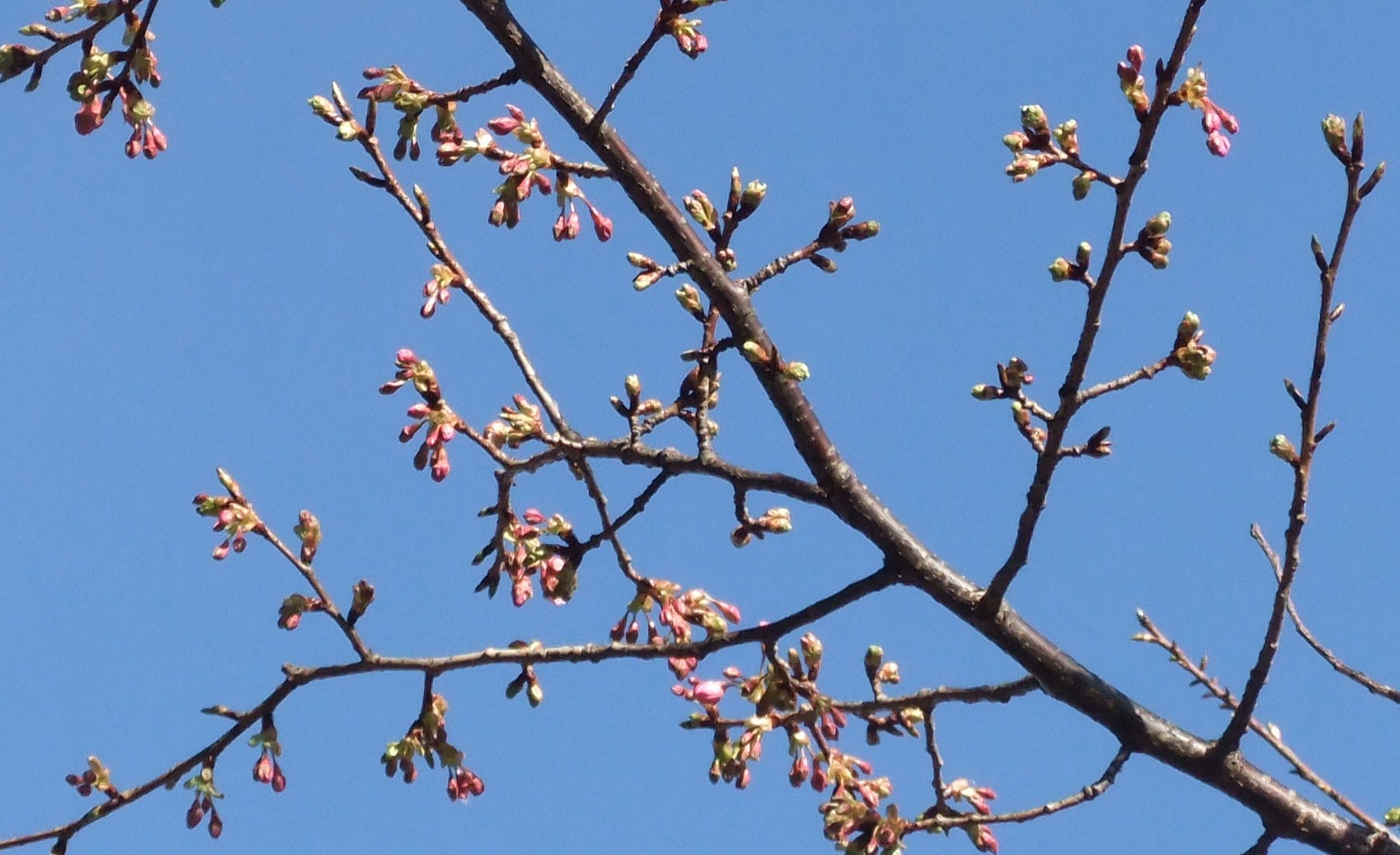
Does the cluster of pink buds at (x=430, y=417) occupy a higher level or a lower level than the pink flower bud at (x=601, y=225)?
lower

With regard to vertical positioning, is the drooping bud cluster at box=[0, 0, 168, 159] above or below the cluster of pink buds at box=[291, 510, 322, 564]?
above

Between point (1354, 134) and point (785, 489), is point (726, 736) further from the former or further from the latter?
point (1354, 134)

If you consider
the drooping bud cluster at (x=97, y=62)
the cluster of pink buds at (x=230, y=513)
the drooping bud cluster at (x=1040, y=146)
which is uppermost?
the drooping bud cluster at (x=97, y=62)

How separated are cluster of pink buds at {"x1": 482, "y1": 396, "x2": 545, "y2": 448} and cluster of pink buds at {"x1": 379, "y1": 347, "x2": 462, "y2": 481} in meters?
0.11

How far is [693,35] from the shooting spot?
14.8 ft

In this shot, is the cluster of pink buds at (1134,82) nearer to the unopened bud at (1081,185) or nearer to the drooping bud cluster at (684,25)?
the unopened bud at (1081,185)

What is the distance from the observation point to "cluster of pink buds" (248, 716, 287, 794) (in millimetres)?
4707

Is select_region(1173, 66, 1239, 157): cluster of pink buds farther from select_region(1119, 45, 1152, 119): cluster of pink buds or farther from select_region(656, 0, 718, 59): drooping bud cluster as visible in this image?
select_region(656, 0, 718, 59): drooping bud cluster

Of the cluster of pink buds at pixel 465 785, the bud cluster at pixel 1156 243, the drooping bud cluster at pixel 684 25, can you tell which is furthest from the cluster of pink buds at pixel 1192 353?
the cluster of pink buds at pixel 465 785

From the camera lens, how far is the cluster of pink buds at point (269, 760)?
471 centimetres

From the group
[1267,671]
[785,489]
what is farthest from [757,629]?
[1267,671]

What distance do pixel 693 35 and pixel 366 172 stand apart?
4.18 feet

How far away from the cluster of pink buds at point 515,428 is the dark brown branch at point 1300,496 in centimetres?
222

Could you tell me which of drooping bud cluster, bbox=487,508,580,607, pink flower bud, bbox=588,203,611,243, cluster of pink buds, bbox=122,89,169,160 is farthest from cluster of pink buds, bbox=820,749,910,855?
cluster of pink buds, bbox=122,89,169,160
